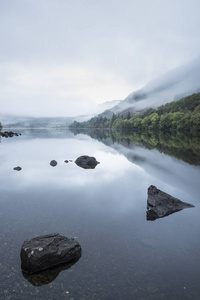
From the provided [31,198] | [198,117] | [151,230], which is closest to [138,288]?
[151,230]

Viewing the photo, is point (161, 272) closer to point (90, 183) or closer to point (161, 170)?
point (90, 183)

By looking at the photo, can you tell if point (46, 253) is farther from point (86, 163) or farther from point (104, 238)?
point (86, 163)

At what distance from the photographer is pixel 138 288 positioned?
899 centimetres

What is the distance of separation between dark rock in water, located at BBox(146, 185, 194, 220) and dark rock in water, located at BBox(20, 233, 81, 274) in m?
7.57

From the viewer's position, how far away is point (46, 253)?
10117 millimetres

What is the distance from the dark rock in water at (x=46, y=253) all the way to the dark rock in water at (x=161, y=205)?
7571mm

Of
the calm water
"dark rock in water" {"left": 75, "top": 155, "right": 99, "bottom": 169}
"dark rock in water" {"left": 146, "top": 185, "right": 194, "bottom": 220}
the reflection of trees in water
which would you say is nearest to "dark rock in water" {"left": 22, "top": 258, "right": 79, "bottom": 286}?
the calm water

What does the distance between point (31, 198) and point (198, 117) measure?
5386 inches

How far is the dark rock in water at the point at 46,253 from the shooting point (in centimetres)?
987

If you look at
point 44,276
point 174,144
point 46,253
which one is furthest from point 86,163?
point 174,144

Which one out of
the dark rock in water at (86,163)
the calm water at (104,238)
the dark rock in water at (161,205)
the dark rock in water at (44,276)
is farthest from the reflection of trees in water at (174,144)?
the dark rock in water at (44,276)

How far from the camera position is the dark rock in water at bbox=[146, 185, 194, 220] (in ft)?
53.7

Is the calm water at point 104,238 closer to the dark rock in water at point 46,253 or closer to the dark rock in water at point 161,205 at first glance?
the dark rock in water at point 46,253

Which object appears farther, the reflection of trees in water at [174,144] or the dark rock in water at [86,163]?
the reflection of trees in water at [174,144]
